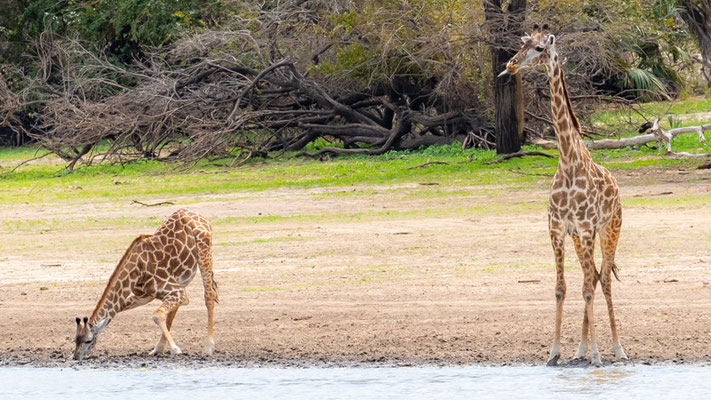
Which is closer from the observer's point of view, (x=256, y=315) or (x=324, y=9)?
(x=256, y=315)

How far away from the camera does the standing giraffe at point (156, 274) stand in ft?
28.2

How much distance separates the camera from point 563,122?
787 cm

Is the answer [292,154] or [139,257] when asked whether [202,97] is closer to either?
[292,154]

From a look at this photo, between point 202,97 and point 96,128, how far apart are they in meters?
2.51

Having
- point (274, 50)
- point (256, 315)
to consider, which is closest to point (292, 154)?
point (274, 50)

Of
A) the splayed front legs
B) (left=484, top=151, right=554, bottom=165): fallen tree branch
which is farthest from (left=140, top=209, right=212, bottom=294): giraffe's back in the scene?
(left=484, top=151, right=554, bottom=165): fallen tree branch

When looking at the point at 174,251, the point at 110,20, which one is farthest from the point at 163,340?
the point at 110,20

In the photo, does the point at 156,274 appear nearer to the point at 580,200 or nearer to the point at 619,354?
the point at 580,200

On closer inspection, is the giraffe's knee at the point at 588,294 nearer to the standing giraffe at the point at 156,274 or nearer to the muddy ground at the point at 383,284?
the muddy ground at the point at 383,284

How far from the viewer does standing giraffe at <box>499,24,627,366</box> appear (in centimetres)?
757

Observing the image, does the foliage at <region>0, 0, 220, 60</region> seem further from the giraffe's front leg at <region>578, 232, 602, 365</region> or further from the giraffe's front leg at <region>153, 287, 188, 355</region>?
the giraffe's front leg at <region>578, 232, 602, 365</region>

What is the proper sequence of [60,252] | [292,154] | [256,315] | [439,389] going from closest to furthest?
[439,389]
[256,315]
[60,252]
[292,154]

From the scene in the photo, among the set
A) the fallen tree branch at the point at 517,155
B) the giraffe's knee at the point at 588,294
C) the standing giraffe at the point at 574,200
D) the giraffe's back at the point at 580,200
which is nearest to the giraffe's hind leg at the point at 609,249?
the standing giraffe at the point at 574,200

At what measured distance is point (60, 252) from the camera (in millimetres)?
13898
